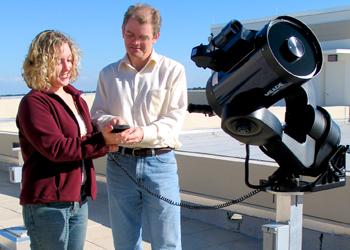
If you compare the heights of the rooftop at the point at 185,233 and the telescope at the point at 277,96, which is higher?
the telescope at the point at 277,96

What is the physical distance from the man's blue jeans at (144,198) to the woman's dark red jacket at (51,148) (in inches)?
12.6

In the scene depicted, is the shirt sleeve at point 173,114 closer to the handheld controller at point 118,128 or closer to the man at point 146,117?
the man at point 146,117

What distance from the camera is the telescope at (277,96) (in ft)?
5.63

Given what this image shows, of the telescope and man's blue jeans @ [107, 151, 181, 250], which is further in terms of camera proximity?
man's blue jeans @ [107, 151, 181, 250]

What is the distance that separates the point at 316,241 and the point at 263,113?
320 cm

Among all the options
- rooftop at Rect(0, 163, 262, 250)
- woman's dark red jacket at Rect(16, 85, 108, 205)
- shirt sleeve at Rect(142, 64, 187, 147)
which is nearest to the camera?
woman's dark red jacket at Rect(16, 85, 108, 205)

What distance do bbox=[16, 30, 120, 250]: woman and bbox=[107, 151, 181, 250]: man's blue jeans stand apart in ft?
0.93

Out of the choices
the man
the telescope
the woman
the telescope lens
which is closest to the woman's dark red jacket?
the woman

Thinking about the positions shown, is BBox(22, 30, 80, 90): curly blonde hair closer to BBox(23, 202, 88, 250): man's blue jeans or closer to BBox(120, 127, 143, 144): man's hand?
BBox(120, 127, 143, 144): man's hand

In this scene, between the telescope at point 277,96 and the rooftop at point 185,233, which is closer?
the telescope at point 277,96

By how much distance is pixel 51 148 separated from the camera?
2475 millimetres

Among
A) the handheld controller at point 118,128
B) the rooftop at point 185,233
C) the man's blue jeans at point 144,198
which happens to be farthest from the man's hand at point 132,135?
the rooftop at point 185,233

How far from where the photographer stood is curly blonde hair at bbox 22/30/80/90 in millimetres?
2555

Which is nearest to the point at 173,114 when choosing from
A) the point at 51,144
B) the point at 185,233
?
the point at 51,144
